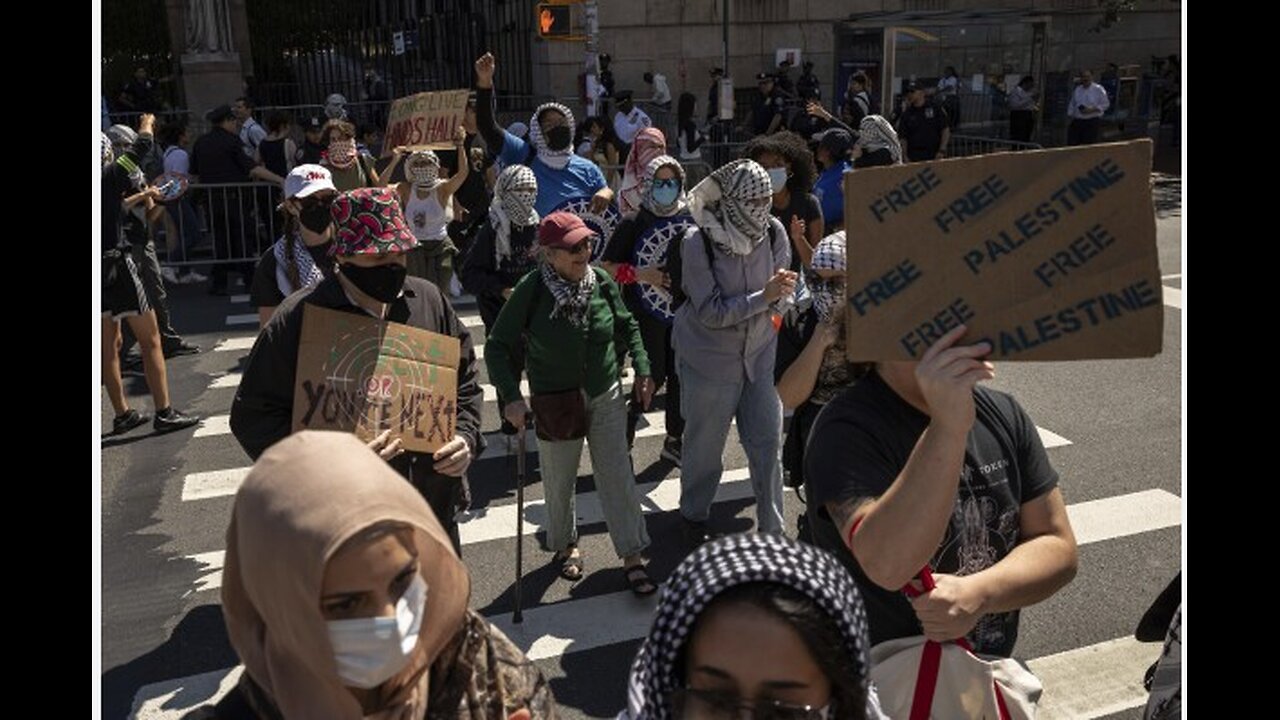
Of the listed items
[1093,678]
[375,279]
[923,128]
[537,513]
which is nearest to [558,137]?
[537,513]

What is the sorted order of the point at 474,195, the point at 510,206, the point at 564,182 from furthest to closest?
the point at 474,195, the point at 564,182, the point at 510,206

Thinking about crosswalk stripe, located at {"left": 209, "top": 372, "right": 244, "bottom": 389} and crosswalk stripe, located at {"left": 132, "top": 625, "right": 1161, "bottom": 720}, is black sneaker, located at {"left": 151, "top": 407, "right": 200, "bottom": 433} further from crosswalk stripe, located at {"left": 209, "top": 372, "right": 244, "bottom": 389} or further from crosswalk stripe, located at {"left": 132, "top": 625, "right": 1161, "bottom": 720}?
crosswalk stripe, located at {"left": 132, "top": 625, "right": 1161, "bottom": 720}

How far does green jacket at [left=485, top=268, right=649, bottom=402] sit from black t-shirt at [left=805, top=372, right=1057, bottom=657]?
284cm

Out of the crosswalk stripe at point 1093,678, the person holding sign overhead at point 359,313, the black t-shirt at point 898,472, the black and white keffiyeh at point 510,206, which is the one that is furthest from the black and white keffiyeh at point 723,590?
the black and white keffiyeh at point 510,206

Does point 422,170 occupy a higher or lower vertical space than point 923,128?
lower

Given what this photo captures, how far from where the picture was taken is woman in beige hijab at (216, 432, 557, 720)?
200cm

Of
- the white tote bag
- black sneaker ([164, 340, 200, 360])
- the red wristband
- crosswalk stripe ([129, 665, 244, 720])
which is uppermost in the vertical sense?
the red wristband

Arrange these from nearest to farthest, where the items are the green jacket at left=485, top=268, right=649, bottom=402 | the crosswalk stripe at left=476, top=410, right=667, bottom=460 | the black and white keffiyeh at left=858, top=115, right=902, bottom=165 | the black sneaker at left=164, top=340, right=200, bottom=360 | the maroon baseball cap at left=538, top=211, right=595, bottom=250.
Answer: the maroon baseball cap at left=538, top=211, right=595, bottom=250, the green jacket at left=485, top=268, right=649, bottom=402, the crosswalk stripe at left=476, top=410, right=667, bottom=460, the black and white keffiyeh at left=858, top=115, right=902, bottom=165, the black sneaker at left=164, top=340, right=200, bottom=360

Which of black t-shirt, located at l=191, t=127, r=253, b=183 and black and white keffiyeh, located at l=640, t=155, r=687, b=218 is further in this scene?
black t-shirt, located at l=191, t=127, r=253, b=183

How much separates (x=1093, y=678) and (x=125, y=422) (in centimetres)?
668

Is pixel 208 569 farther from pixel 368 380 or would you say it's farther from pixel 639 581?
pixel 368 380

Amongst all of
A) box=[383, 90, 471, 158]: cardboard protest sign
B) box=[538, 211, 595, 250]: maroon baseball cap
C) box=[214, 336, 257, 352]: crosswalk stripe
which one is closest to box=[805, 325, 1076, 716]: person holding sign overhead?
box=[538, 211, 595, 250]: maroon baseball cap

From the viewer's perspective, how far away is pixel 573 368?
5594mm

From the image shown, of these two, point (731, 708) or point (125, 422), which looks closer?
point (731, 708)
